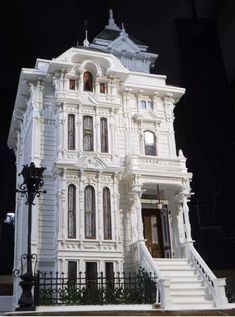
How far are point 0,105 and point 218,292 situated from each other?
19817 millimetres

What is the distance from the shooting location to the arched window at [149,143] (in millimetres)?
19584

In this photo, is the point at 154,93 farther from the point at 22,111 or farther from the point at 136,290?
the point at 136,290

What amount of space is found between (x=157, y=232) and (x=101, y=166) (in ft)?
16.0

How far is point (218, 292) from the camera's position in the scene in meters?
13.7

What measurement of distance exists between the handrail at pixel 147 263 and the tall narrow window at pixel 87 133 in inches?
198

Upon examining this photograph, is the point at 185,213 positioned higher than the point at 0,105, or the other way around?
the point at 0,105

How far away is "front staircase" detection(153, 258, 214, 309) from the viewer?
43.8 ft

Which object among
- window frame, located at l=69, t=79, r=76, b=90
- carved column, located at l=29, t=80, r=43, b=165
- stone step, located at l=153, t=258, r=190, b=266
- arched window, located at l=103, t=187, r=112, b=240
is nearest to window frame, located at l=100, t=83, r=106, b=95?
window frame, located at l=69, t=79, r=76, b=90

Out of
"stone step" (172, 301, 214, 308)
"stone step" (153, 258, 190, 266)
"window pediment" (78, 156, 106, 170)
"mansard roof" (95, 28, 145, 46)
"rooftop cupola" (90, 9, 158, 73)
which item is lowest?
"stone step" (172, 301, 214, 308)

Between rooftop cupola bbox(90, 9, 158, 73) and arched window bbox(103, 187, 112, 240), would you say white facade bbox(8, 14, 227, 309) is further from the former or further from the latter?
rooftop cupola bbox(90, 9, 158, 73)

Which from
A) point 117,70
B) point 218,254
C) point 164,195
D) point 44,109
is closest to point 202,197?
point 218,254

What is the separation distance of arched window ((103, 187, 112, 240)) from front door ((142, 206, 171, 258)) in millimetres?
2970

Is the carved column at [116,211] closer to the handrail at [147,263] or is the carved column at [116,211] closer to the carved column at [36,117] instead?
the handrail at [147,263]

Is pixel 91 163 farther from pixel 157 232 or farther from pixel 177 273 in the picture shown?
pixel 177 273
